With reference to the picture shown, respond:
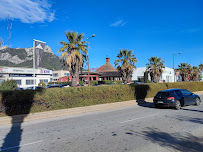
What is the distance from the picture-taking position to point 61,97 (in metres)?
12.4

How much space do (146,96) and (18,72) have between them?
1405 inches

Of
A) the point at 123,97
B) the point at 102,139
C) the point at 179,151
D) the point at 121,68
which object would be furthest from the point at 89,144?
the point at 121,68

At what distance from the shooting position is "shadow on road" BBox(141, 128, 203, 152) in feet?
16.0

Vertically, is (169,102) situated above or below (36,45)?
below

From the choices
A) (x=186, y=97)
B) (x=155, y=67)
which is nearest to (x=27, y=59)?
(x=155, y=67)

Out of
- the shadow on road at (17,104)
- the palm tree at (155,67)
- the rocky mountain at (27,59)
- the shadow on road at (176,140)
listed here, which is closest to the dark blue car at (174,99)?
the shadow on road at (176,140)

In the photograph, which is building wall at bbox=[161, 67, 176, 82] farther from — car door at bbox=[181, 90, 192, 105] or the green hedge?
car door at bbox=[181, 90, 192, 105]

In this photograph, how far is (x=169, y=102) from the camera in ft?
39.5

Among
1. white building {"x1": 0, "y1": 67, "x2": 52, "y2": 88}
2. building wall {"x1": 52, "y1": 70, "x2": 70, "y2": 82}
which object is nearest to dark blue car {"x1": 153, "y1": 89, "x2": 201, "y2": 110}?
white building {"x1": 0, "y1": 67, "x2": 52, "y2": 88}

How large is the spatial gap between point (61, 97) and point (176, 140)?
29.3 feet

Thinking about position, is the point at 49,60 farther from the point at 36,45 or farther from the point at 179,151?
the point at 179,151

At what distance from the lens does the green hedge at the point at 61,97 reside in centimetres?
1041

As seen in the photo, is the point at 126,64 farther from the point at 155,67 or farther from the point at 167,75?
the point at 167,75

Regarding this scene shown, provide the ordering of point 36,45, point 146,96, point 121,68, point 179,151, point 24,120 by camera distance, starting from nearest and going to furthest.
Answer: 1. point 179,151
2. point 24,120
3. point 36,45
4. point 146,96
5. point 121,68
